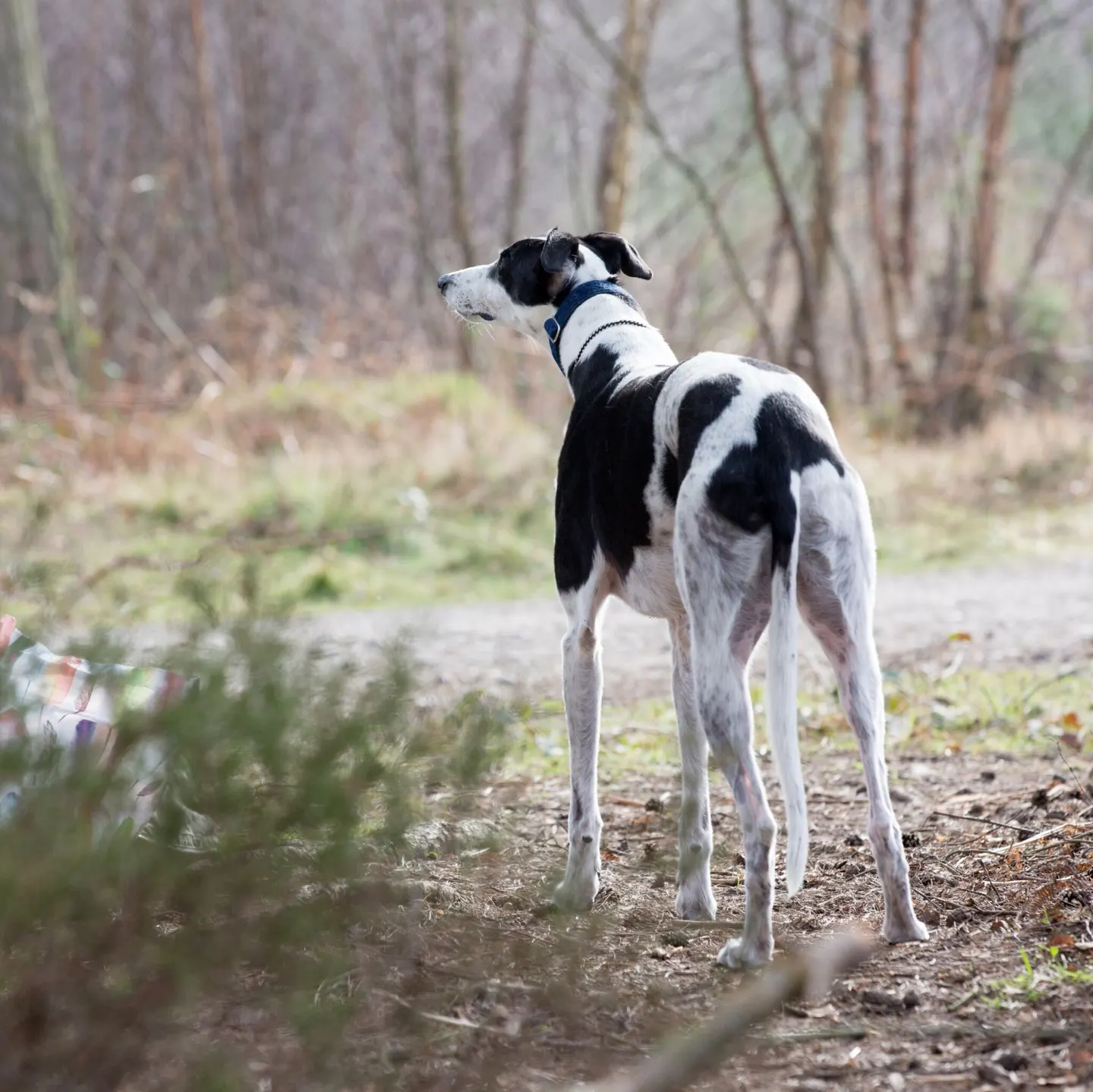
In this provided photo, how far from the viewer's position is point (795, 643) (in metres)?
3.09

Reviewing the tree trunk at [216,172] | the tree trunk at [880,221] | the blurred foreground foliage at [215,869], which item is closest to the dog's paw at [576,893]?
the blurred foreground foliage at [215,869]

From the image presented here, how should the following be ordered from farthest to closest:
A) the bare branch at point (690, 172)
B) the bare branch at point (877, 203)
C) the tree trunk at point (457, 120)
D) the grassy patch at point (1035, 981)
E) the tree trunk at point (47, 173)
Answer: the tree trunk at point (457, 120) → the tree trunk at point (47, 173) → the bare branch at point (877, 203) → the bare branch at point (690, 172) → the grassy patch at point (1035, 981)

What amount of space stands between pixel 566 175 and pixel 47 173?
1282 centimetres

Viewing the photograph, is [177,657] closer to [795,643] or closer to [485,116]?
[795,643]

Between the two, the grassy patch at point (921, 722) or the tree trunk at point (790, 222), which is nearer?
the grassy patch at point (921, 722)

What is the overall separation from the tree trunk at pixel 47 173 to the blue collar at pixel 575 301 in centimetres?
1019

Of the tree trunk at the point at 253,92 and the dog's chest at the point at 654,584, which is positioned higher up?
the tree trunk at the point at 253,92

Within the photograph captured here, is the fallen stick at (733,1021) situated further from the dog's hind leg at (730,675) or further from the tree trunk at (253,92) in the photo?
the tree trunk at (253,92)

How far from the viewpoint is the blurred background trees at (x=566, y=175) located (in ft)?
45.2

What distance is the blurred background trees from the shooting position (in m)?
13.8

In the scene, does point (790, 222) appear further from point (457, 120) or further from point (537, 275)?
point (537, 275)

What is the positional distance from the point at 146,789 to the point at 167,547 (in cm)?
751

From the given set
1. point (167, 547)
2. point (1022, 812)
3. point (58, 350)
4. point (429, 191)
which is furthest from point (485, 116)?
point (1022, 812)

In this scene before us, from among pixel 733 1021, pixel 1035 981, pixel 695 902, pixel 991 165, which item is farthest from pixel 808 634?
pixel 991 165
